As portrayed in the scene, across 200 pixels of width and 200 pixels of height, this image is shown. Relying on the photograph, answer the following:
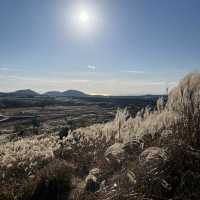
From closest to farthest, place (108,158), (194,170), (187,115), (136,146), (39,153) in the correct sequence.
Answer: 1. (194,170)
2. (187,115)
3. (108,158)
4. (136,146)
5. (39,153)

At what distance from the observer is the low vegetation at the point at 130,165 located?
3.92 m

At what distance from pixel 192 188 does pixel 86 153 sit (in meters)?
3.73

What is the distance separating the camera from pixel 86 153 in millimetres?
7273

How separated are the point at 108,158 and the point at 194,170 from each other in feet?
6.54

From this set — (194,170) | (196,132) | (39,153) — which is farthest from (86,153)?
(194,170)

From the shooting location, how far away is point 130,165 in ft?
15.2

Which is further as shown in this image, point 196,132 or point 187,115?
point 187,115

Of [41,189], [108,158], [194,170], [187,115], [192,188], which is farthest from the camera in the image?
[108,158]

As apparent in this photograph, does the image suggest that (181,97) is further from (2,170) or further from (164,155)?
(2,170)

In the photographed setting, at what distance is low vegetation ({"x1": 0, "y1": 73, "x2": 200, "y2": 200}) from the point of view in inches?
154

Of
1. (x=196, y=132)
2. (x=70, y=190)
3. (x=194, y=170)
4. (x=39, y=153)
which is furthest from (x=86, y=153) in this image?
(x=194, y=170)

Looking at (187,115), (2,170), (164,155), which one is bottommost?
(2,170)

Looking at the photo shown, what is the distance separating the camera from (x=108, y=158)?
5785 millimetres

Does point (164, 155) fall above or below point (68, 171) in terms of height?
above
